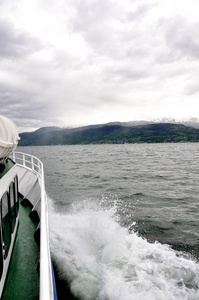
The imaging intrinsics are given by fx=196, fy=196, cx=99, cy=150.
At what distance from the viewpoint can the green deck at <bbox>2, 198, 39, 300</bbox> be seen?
3.88 m

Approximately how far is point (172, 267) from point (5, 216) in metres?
6.30

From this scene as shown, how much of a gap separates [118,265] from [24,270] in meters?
3.94

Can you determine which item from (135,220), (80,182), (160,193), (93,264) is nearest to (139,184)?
(160,193)

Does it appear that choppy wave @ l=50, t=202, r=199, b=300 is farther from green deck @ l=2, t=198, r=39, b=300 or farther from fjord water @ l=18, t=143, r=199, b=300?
green deck @ l=2, t=198, r=39, b=300

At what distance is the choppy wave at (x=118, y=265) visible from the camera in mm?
6047

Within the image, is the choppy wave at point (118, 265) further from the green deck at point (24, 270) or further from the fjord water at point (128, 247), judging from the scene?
the green deck at point (24, 270)

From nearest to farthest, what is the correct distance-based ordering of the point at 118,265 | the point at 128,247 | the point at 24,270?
the point at 24,270 → the point at 118,265 → the point at 128,247

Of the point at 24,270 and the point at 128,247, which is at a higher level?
the point at 24,270

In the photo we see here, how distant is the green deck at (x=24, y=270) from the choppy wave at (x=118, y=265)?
207 centimetres

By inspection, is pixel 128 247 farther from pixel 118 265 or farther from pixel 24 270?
pixel 24 270

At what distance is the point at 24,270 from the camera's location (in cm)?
455

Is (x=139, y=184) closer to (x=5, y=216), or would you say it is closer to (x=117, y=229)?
(x=117, y=229)

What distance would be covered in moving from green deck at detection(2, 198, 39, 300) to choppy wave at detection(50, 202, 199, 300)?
2.07 meters

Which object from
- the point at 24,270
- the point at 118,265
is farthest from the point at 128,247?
the point at 24,270
